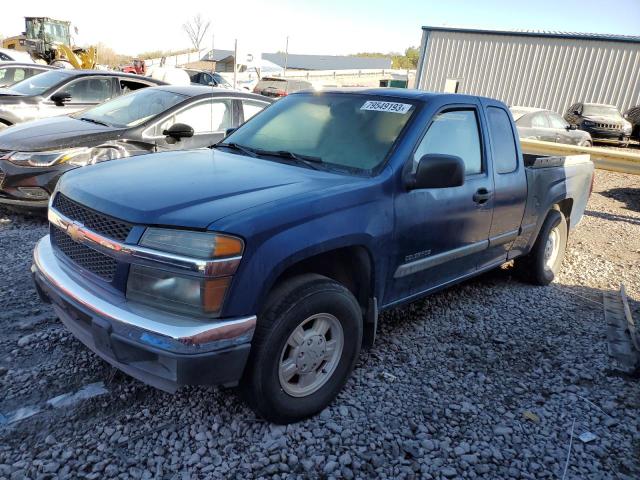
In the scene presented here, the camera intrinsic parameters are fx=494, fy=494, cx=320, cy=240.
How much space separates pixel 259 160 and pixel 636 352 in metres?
3.21

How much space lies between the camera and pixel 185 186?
257cm

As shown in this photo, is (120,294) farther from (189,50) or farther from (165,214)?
(189,50)

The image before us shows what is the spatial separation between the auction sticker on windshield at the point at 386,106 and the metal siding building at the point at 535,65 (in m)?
19.9

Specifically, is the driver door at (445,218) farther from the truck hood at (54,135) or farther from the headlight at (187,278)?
the truck hood at (54,135)

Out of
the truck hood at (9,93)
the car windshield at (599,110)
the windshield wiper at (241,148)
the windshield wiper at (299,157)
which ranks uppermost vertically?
the car windshield at (599,110)

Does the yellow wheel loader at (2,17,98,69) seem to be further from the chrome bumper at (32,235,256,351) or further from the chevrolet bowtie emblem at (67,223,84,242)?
the chrome bumper at (32,235,256,351)

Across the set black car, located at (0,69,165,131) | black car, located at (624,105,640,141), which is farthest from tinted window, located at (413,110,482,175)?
black car, located at (624,105,640,141)

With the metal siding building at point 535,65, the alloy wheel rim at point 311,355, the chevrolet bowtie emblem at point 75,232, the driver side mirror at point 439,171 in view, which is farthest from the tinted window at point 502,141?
the metal siding building at point 535,65

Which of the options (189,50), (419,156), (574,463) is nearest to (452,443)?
(574,463)

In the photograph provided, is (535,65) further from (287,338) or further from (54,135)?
(287,338)

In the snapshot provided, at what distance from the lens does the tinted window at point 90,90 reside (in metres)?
7.88

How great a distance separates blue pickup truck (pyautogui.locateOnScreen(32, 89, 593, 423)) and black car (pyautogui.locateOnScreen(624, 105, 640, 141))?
19.9 meters

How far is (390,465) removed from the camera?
8.10 feet

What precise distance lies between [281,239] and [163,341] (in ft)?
2.27
